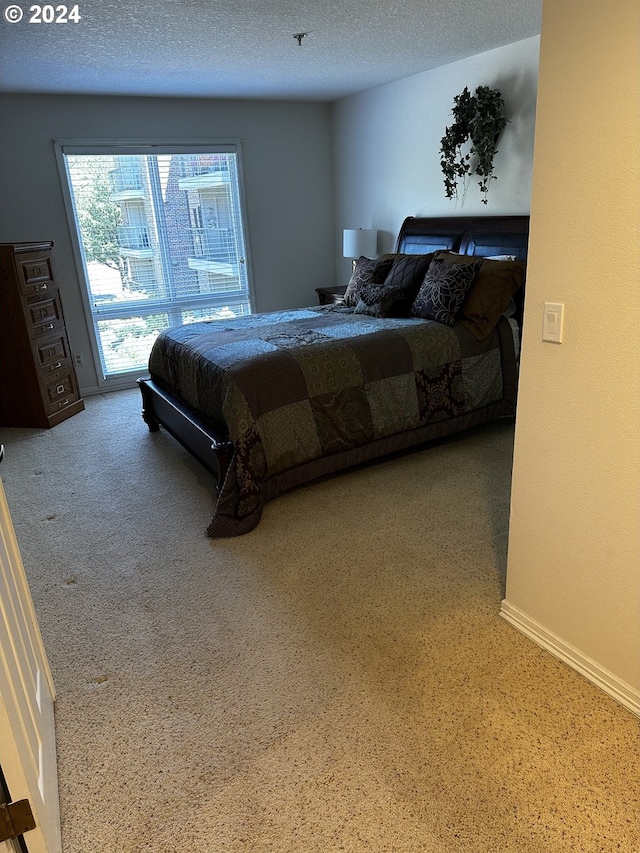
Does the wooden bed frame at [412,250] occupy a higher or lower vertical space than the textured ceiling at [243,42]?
lower

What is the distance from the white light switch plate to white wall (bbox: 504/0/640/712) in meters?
0.02

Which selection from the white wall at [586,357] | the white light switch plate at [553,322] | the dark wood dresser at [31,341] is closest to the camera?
the white wall at [586,357]

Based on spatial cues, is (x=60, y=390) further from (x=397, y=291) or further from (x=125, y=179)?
(x=397, y=291)

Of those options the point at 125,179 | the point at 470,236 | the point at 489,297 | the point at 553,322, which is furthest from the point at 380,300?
the point at 125,179

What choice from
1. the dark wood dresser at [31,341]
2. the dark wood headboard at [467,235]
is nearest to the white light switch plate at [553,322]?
the dark wood headboard at [467,235]

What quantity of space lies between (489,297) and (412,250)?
1.40 meters

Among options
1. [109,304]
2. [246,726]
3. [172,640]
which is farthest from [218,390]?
[109,304]

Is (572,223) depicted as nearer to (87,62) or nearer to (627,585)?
(627,585)

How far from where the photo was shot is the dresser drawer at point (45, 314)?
4.21 meters

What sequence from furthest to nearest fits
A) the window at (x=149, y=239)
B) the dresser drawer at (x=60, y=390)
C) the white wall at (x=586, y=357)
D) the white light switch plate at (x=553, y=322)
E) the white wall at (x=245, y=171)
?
the window at (x=149, y=239) → the white wall at (x=245, y=171) → the dresser drawer at (x=60, y=390) → the white light switch plate at (x=553, y=322) → the white wall at (x=586, y=357)

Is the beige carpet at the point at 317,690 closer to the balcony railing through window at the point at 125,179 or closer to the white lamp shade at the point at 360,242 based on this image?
the white lamp shade at the point at 360,242

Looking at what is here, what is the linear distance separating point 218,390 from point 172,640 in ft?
4.24

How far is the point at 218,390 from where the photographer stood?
9.78ft

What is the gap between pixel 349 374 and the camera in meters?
3.14
